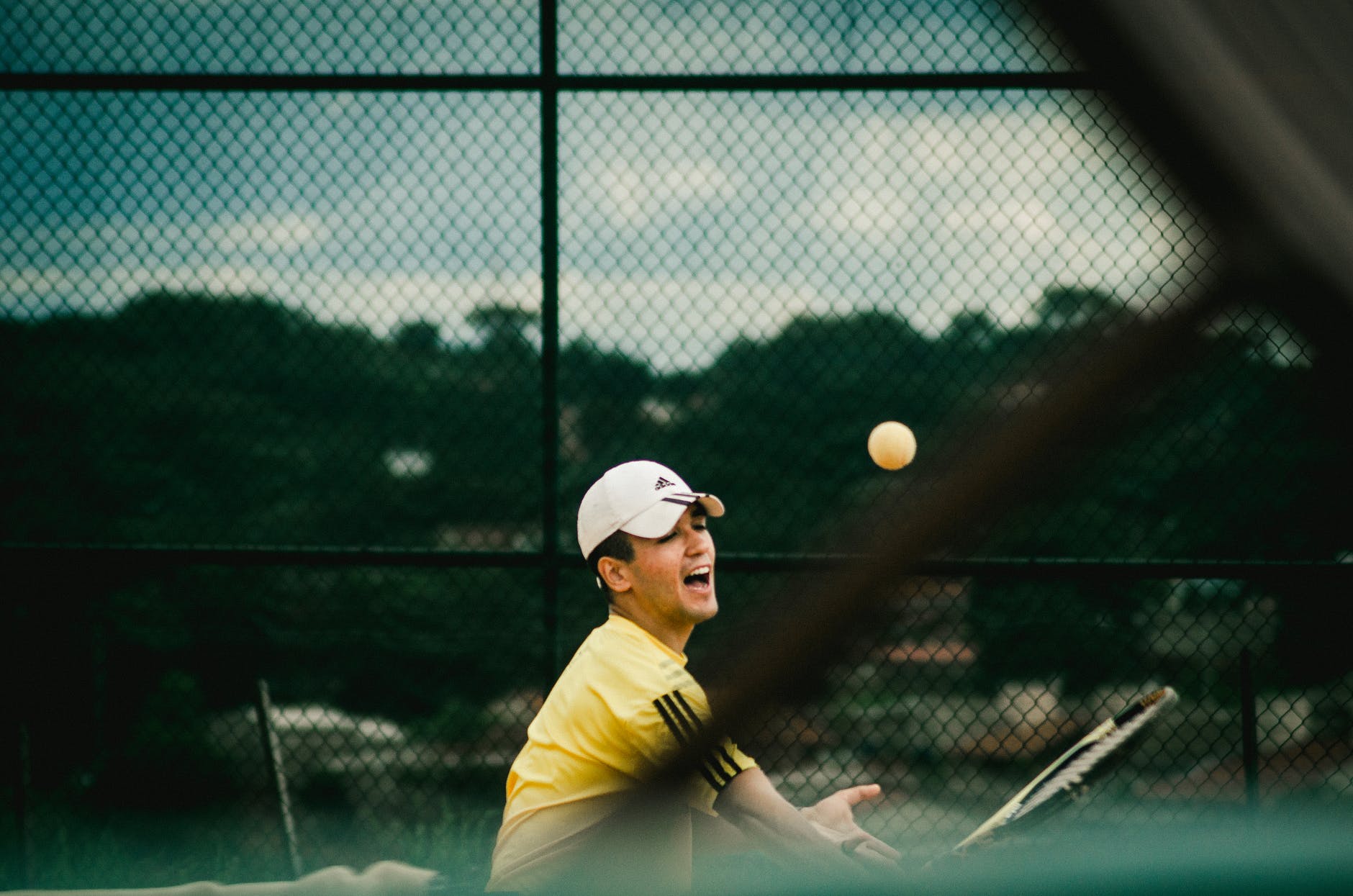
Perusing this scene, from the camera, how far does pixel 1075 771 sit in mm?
2303

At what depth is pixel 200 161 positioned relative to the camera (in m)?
4.05

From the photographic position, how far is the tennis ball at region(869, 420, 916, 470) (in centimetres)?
383

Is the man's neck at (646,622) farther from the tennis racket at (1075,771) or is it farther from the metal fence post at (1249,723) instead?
the metal fence post at (1249,723)

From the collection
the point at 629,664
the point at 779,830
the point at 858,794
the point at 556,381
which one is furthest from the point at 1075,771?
the point at 556,381

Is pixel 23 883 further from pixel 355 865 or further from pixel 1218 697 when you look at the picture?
pixel 1218 697

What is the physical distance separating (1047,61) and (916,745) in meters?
2.39

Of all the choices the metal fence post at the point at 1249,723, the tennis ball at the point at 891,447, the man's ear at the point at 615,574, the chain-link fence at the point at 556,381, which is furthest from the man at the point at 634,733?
the metal fence post at the point at 1249,723

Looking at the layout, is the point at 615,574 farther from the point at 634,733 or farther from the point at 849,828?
the point at 849,828

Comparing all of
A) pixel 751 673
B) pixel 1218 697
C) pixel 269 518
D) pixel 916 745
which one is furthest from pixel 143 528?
pixel 751 673

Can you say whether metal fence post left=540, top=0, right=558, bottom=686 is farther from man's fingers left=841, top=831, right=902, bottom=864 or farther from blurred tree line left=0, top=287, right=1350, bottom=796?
man's fingers left=841, top=831, right=902, bottom=864

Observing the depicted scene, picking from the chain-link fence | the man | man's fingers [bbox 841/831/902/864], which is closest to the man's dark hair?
the man

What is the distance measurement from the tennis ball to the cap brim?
61.0 inches

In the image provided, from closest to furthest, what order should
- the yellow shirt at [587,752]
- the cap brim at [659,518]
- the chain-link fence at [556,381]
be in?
the yellow shirt at [587,752]
the cap brim at [659,518]
the chain-link fence at [556,381]

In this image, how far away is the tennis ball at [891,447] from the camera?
12.6 feet
